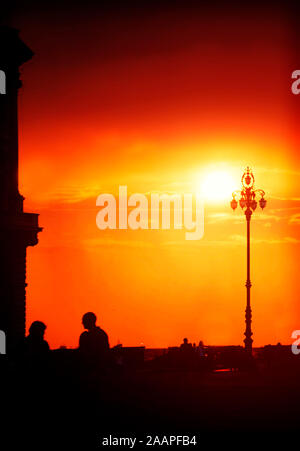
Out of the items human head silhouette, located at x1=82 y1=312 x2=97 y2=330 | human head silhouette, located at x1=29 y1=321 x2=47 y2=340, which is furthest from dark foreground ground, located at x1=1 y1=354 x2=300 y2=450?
human head silhouette, located at x1=82 y1=312 x2=97 y2=330

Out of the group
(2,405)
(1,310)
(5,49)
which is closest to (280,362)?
(1,310)

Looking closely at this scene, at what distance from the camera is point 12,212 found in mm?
47875

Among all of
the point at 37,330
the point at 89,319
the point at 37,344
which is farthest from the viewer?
the point at 89,319

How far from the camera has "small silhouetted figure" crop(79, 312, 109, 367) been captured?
77.4ft

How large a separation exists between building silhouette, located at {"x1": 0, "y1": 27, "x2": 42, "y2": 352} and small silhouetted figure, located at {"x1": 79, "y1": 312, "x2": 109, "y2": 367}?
2348 cm

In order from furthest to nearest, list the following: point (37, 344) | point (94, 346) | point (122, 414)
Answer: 1. point (94, 346)
2. point (122, 414)
3. point (37, 344)

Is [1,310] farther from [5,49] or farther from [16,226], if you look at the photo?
[5,49]

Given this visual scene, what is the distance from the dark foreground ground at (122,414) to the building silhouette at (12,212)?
21.2m

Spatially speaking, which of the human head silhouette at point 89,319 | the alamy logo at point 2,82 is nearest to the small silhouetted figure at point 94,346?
the human head silhouette at point 89,319

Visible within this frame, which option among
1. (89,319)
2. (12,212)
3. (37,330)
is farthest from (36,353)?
(12,212)

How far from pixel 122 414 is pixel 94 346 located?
4.91 ft

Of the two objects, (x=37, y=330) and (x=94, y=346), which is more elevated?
(x=37, y=330)

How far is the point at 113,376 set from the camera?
24.6 m

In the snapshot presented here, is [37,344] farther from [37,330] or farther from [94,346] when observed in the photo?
[94,346]
